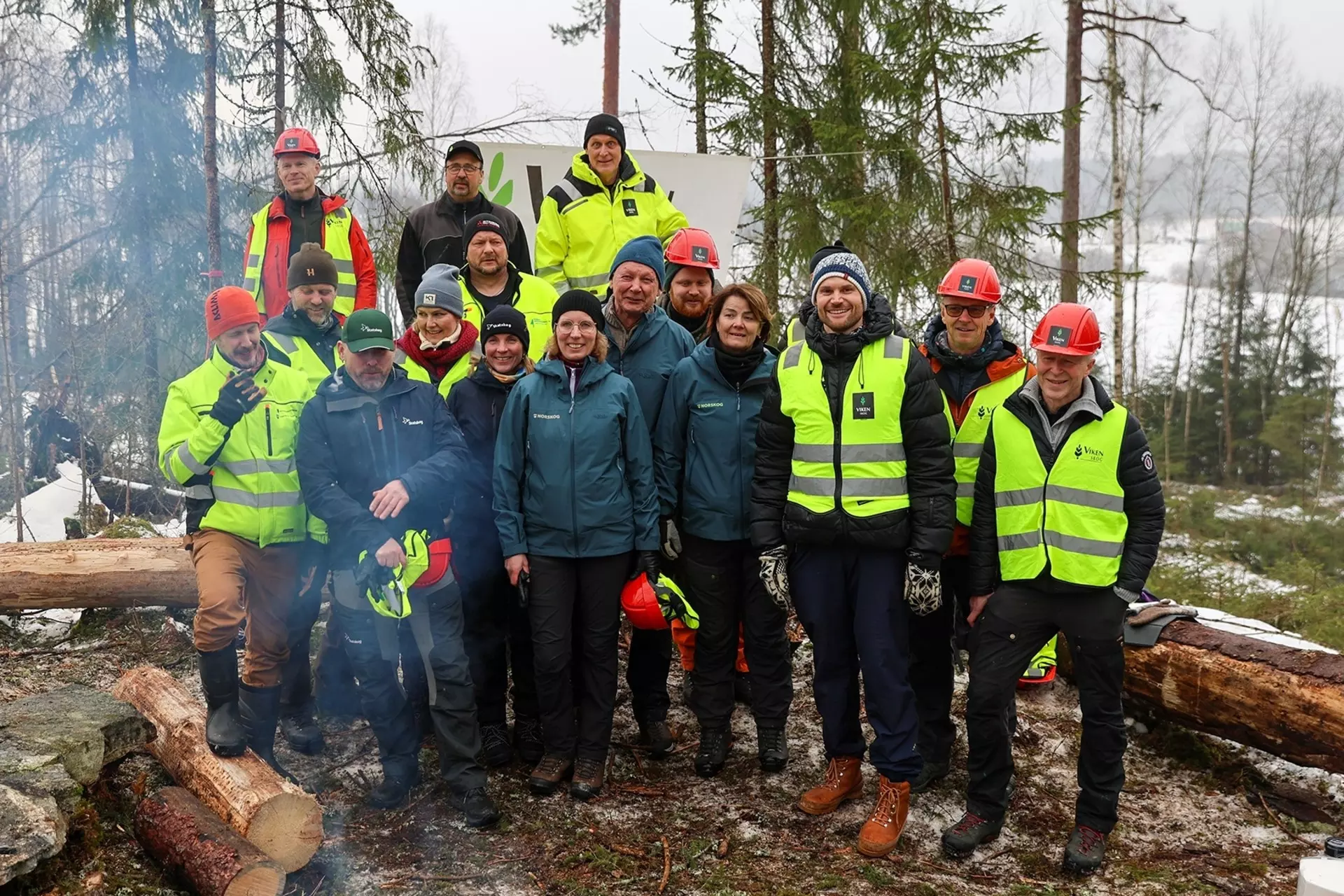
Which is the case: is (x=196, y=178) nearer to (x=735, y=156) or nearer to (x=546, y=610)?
(x=735, y=156)

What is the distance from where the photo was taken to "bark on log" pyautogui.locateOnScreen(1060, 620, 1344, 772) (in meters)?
4.81

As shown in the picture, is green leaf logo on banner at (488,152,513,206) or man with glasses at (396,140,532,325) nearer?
man with glasses at (396,140,532,325)

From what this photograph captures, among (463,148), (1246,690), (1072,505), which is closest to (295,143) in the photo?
(463,148)

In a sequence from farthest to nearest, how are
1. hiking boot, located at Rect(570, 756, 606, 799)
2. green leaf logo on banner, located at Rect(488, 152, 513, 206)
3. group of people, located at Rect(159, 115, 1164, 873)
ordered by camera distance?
green leaf logo on banner, located at Rect(488, 152, 513, 206) < hiking boot, located at Rect(570, 756, 606, 799) < group of people, located at Rect(159, 115, 1164, 873)

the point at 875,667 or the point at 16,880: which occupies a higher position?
the point at 875,667

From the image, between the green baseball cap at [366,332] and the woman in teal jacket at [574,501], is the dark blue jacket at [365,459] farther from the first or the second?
the woman in teal jacket at [574,501]

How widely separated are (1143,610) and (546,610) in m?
3.67

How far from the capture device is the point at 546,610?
4.59 m

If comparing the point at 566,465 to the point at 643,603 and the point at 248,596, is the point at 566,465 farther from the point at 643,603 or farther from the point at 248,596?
the point at 248,596

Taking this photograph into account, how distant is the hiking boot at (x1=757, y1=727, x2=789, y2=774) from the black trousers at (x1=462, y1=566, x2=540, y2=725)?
1.23 metres

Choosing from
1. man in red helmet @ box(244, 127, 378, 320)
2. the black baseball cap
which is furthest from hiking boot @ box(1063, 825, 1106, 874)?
the black baseball cap

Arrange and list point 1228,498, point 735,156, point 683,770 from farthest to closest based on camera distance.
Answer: point 1228,498 → point 735,156 → point 683,770

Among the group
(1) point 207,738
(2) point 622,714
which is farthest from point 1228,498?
(1) point 207,738

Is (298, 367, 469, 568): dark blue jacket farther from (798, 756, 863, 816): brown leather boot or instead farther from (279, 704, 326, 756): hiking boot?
(798, 756, 863, 816): brown leather boot
